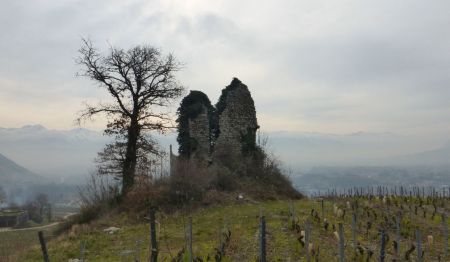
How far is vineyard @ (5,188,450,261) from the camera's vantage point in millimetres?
12547

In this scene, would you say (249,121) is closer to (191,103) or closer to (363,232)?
(191,103)

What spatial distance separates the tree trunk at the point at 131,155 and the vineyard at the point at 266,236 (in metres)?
3.70

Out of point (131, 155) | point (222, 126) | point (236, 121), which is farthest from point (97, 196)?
point (236, 121)

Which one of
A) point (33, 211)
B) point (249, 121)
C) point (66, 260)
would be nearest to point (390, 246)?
point (66, 260)

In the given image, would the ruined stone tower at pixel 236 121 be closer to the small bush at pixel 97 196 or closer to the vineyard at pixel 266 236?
the vineyard at pixel 266 236

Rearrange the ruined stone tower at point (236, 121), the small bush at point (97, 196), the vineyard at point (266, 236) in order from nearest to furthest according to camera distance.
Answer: the vineyard at point (266, 236), the small bush at point (97, 196), the ruined stone tower at point (236, 121)

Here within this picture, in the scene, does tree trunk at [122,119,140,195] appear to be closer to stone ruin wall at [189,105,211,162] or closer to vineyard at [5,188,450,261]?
vineyard at [5,188,450,261]

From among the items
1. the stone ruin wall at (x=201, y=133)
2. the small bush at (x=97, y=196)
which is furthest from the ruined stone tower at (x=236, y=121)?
the small bush at (x=97, y=196)

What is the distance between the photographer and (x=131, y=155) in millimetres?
28062

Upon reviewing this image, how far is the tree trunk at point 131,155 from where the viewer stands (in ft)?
90.8

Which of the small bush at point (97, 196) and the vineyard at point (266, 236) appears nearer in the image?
the vineyard at point (266, 236)

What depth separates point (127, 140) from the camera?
2812cm

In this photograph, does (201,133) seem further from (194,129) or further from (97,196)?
(97,196)

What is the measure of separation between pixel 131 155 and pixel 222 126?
6.70 metres
